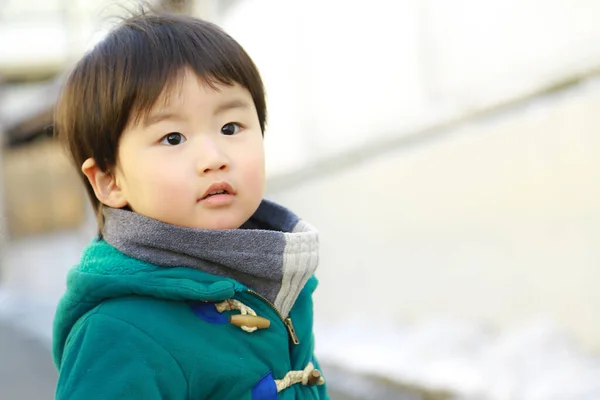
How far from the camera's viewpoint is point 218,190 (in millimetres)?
1500

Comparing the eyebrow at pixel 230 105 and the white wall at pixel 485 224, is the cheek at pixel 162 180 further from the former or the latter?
the white wall at pixel 485 224

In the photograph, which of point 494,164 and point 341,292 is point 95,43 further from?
point 341,292

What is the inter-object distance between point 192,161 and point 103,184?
0.86 ft

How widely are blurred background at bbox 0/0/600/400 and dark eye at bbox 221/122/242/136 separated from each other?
507mm

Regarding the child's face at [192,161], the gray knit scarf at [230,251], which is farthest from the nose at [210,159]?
the gray knit scarf at [230,251]

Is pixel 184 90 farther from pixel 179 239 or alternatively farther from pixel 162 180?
pixel 179 239

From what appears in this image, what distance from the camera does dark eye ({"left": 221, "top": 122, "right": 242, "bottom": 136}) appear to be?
5.08 feet

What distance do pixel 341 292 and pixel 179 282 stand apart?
4560mm

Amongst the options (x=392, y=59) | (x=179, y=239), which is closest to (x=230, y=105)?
(x=179, y=239)

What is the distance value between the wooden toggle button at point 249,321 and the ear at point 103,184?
0.36 meters

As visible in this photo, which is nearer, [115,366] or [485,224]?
[115,366]

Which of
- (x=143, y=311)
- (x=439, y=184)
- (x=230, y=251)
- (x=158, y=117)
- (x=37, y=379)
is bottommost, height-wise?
(x=143, y=311)

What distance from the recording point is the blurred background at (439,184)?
3.46 meters

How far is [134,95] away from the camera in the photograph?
149cm
